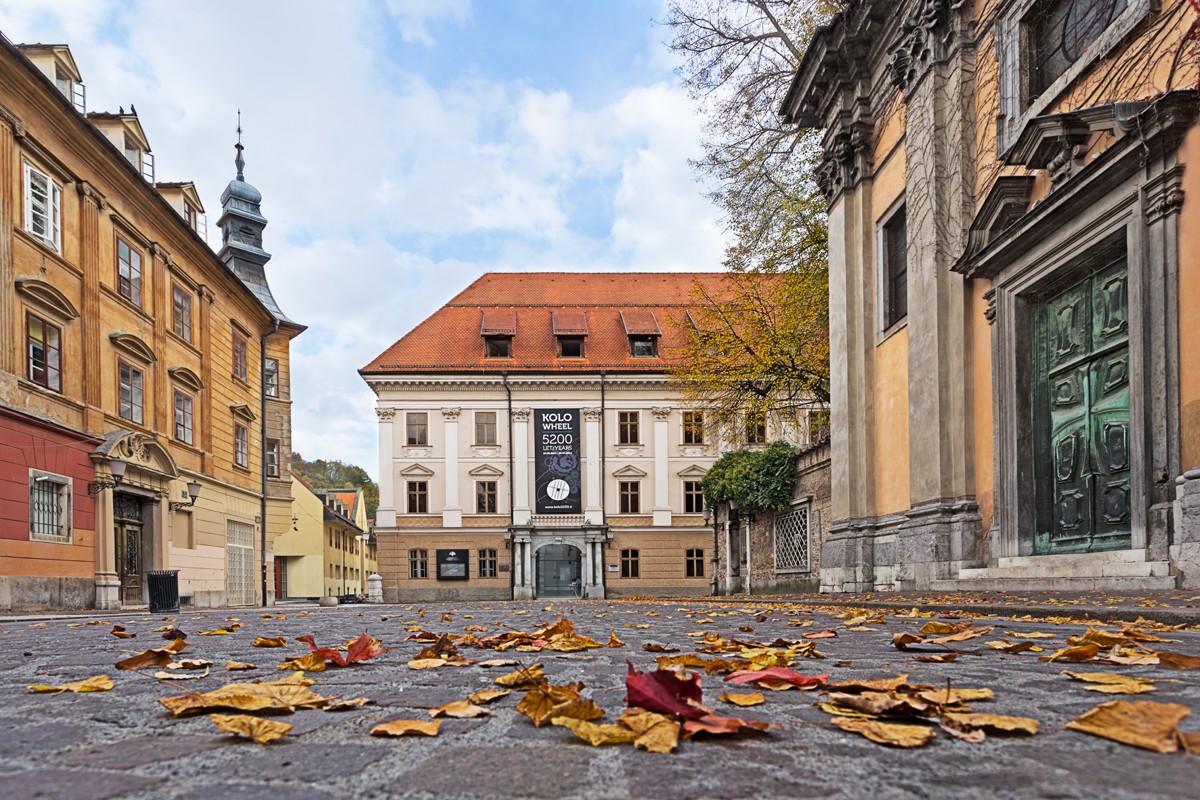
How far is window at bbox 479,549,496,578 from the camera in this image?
1566 inches

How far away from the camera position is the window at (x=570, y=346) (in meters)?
41.6

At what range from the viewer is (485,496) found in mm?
40375

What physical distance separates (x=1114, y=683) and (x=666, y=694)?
1.46m

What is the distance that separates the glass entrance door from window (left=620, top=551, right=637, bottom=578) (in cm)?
182

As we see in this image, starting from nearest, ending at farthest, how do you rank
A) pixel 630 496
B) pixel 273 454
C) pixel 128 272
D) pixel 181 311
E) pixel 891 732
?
pixel 891 732, pixel 128 272, pixel 181 311, pixel 273 454, pixel 630 496

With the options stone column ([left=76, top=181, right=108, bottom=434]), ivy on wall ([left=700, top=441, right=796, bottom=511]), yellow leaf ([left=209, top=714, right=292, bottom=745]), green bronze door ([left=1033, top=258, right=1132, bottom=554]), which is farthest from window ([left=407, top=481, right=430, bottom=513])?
yellow leaf ([left=209, top=714, right=292, bottom=745])

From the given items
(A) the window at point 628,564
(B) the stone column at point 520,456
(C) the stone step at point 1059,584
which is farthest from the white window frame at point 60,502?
(A) the window at point 628,564

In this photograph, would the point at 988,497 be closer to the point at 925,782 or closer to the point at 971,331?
the point at 971,331

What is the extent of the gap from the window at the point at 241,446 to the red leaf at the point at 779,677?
2580 centimetres

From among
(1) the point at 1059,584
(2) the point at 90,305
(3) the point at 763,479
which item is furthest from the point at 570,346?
(1) the point at 1059,584

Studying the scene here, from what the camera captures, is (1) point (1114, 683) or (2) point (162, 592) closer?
(1) point (1114, 683)

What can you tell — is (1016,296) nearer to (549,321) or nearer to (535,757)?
(535,757)

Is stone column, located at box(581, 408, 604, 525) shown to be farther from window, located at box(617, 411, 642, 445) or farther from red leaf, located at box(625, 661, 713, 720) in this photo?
red leaf, located at box(625, 661, 713, 720)

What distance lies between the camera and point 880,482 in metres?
14.2
